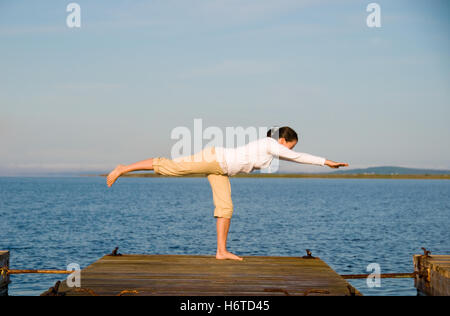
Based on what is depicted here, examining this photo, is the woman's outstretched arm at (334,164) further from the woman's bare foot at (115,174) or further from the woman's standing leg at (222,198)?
the woman's bare foot at (115,174)

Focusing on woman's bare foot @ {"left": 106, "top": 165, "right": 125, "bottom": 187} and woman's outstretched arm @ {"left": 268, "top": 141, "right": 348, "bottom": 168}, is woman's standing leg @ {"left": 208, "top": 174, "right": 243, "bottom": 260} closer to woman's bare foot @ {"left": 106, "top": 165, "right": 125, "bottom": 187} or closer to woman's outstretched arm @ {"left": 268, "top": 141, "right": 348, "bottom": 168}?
woman's outstretched arm @ {"left": 268, "top": 141, "right": 348, "bottom": 168}

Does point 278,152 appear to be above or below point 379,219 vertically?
above

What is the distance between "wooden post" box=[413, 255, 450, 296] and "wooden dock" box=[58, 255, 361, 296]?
99.5 inches

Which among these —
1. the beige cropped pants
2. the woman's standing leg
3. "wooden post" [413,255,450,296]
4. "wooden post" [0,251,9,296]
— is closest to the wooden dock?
the woman's standing leg

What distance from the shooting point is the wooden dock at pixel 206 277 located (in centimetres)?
632

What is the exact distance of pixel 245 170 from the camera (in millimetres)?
8109

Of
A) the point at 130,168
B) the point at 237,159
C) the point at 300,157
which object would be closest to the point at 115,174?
the point at 130,168

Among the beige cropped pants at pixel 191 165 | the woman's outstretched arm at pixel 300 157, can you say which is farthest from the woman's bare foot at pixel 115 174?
the woman's outstretched arm at pixel 300 157

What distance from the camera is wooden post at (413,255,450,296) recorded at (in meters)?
9.30

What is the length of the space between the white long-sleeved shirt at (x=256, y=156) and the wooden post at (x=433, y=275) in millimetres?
3830


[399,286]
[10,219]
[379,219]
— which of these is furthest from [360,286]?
[10,219]

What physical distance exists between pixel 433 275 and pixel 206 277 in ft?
17.5
